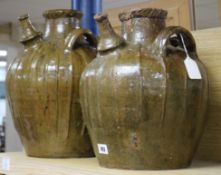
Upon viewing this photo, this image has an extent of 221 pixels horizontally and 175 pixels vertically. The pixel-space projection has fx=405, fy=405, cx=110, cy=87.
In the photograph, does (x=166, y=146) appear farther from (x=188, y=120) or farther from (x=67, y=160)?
(x=67, y=160)

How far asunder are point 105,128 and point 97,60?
0.52 feet

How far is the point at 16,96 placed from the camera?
1069mm

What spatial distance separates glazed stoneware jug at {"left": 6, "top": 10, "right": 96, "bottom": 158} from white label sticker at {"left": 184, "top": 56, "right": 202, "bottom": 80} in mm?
301

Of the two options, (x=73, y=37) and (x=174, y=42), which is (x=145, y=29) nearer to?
(x=174, y=42)

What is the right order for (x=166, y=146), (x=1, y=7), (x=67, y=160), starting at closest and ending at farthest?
(x=166, y=146)
(x=67, y=160)
(x=1, y=7)

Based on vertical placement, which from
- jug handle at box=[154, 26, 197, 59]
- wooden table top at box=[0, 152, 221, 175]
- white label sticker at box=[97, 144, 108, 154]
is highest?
jug handle at box=[154, 26, 197, 59]

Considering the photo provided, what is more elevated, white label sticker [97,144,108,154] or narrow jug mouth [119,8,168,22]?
narrow jug mouth [119,8,168,22]

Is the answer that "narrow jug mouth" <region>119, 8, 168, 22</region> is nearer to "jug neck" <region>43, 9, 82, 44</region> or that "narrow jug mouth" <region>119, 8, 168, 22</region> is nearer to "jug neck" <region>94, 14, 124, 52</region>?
"jug neck" <region>94, 14, 124, 52</region>

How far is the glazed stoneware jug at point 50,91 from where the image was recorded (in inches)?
40.8

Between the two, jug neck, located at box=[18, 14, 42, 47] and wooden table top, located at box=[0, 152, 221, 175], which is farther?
jug neck, located at box=[18, 14, 42, 47]

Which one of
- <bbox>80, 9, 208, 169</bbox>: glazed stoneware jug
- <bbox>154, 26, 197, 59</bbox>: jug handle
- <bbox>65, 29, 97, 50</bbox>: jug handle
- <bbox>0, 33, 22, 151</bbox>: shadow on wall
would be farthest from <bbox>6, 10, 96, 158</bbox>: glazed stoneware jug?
<bbox>0, 33, 22, 151</bbox>: shadow on wall

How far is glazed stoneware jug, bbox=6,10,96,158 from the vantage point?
3.40ft

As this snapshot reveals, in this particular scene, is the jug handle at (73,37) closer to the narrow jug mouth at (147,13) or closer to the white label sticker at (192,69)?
the narrow jug mouth at (147,13)

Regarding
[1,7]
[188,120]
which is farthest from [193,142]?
[1,7]
